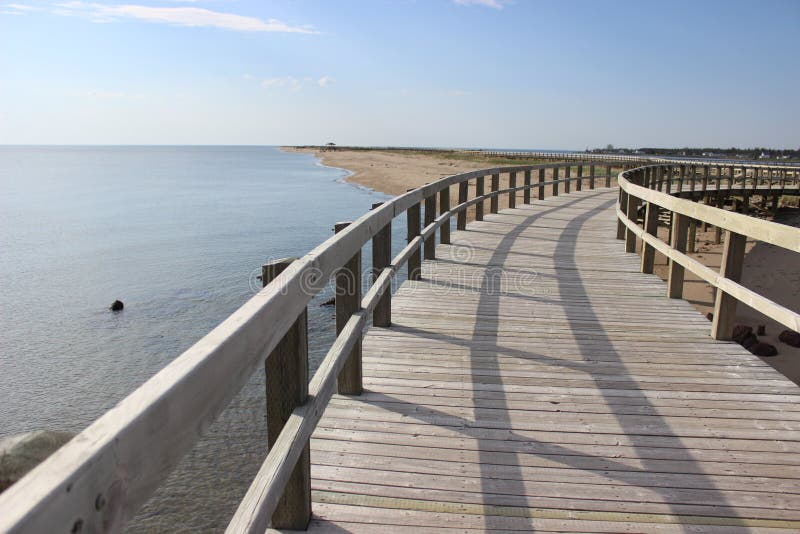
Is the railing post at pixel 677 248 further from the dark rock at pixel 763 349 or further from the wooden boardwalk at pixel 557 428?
the dark rock at pixel 763 349

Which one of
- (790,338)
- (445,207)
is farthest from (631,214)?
(790,338)

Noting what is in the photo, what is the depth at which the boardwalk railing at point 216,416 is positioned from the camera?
0.81 meters

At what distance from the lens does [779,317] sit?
353cm

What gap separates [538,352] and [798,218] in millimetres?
25660

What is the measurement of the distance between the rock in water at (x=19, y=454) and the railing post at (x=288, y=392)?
8.12 ft

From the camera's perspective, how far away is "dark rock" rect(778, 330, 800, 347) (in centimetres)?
960

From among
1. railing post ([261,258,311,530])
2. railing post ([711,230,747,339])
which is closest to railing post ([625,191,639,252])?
railing post ([711,230,747,339])

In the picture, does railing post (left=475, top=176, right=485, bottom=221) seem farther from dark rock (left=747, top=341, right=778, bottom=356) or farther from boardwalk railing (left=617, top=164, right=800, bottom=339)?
dark rock (left=747, top=341, right=778, bottom=356)

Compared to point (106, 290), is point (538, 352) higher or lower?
higher

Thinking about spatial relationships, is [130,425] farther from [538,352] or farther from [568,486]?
[538,352]

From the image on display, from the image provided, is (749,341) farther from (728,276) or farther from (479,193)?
(728,276)

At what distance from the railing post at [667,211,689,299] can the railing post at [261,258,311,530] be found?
455 cm

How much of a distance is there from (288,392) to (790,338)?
10.3 meters

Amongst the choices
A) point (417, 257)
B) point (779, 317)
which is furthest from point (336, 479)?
point (417, 257)
